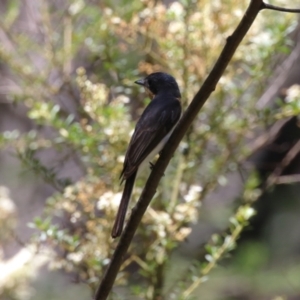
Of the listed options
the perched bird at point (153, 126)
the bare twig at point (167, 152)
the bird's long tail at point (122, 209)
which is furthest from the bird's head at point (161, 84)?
the bare twig at point (167, 152)

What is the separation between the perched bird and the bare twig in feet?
0.52

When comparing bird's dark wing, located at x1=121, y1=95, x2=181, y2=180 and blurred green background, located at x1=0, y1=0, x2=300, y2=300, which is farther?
blurred green background, located at x1=0, y1=0, x2=300, y2=300

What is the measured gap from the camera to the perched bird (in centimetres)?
176

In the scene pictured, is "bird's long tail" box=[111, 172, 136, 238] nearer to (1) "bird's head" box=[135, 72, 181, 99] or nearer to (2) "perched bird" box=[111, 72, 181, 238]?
(2) "perched bird" box=[111, 72, 181, 238]

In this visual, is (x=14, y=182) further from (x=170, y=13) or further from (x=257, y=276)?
(x=170, y=13)

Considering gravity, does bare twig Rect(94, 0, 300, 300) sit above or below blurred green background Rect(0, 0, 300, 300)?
below

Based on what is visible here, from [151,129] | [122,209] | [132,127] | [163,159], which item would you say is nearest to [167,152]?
[163,159]

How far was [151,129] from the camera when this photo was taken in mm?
1849

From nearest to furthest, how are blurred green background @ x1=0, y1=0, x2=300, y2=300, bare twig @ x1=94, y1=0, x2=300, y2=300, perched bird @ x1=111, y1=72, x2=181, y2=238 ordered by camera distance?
bare twig @ x1=94, y1=0, x2=300, y2=300 → perched bird @ x1=111, y1=72, x2=181, y2=238 → blurred green background @ x1=0, y1=0, x2=300, y2=300

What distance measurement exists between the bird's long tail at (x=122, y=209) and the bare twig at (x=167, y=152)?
0.18ft

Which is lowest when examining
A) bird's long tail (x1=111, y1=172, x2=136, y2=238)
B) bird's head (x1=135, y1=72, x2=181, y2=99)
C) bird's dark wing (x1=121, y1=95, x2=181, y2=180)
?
bird's long tail (x1=111, y1=172, x2=136, y2=238)

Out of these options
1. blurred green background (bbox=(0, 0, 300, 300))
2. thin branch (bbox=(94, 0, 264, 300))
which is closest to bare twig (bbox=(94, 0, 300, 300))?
thin branch (bbox=(94, 0, 264, 300))

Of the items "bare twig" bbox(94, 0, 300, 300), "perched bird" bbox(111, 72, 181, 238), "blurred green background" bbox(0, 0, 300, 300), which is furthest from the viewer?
"blurred green background" bbox(0, 0, 300, 300)

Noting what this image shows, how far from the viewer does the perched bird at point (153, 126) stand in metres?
1.76
